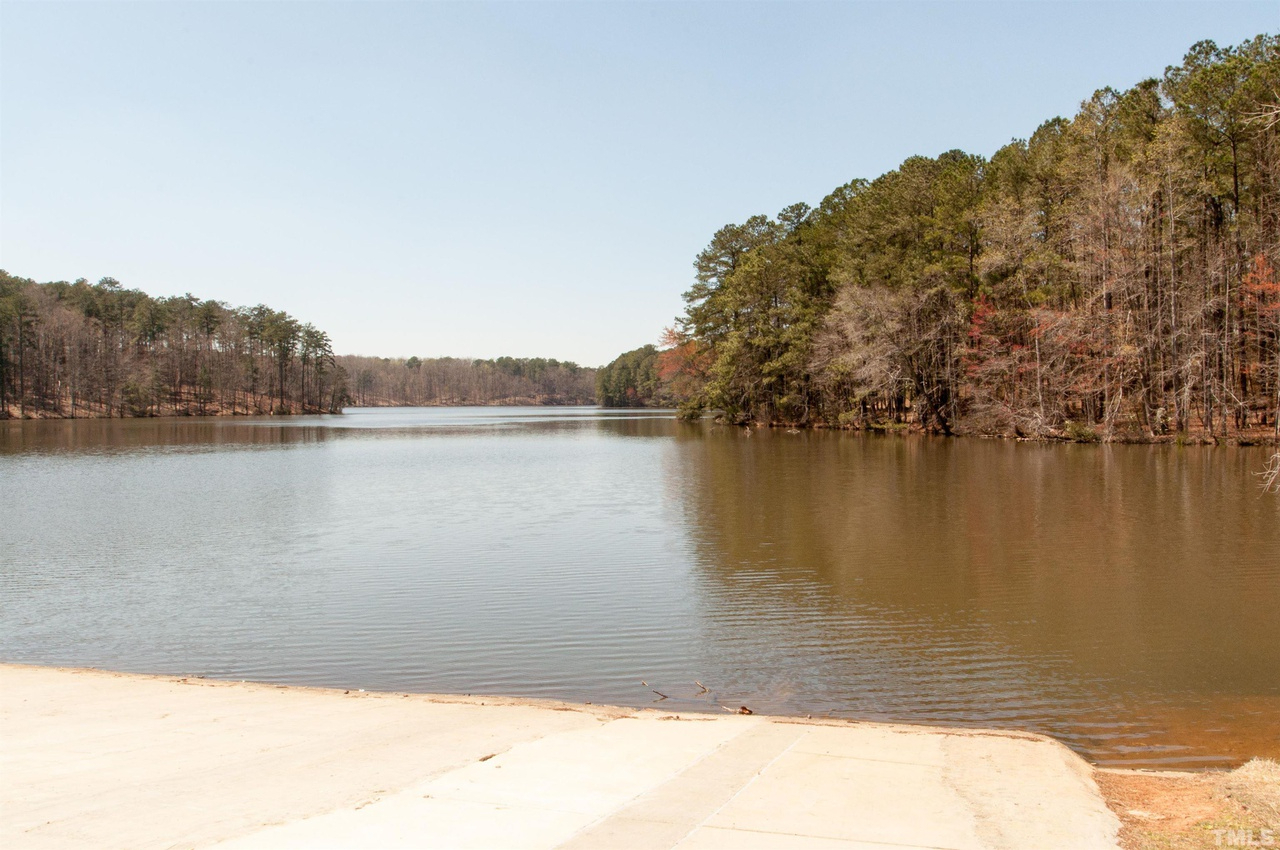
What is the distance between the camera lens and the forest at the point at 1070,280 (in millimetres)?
36844

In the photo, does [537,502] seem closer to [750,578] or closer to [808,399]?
[750,578]

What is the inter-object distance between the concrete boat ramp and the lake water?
1409 mm

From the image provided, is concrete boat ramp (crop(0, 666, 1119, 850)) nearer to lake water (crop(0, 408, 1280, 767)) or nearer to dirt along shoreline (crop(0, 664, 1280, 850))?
dirt along shoreline (crop(0, 664, 1280, 850))

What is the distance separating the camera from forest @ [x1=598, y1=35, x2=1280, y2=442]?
36844 millimetres

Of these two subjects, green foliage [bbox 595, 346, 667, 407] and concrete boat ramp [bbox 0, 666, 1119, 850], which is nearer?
concrete boat ramp [bbox 0, 666, 1119, 850]

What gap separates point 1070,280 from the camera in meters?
43.1

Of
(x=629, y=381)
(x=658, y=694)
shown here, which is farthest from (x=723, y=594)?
(x=629, y=381)

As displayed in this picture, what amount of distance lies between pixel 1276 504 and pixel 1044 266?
87.9ft

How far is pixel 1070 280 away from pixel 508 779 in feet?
149

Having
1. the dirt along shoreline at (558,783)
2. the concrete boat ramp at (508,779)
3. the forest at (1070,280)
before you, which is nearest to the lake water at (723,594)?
the dirt along shoreline at (558,783)

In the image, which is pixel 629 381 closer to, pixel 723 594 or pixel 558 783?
pixel 723 594

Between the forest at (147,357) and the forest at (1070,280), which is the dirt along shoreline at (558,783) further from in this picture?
the forest at (147,357)

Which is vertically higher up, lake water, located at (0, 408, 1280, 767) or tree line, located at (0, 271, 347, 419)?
tree line, located at (0, 271, 347, 419)

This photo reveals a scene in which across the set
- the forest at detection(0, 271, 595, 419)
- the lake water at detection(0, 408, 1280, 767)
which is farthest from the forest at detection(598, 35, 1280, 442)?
the forest at detection(0, 271, 595, 419)
